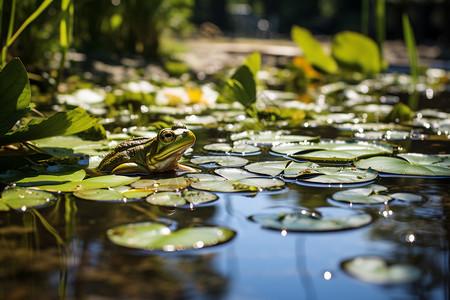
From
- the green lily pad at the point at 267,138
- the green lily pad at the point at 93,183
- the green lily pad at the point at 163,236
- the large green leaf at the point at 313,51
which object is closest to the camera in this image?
the green lily pad at the point at 163,236

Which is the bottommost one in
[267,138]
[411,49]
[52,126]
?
[267,138]

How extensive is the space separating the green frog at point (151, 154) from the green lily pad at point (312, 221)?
17.3 inches

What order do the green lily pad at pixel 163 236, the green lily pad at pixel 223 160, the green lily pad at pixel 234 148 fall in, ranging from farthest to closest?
the green lily pad at pixel 234 148
the green lily pad at pixel 223 160
the green lily pad at pixel 163 236

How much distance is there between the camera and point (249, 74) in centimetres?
240

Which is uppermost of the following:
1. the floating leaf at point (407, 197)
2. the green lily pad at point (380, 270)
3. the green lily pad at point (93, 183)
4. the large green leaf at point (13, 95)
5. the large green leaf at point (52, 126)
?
the large green leaf at point (13, 95)

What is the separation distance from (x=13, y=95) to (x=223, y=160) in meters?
0.69

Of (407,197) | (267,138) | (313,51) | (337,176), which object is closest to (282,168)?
(337,176)

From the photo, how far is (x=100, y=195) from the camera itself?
1452 millimetres

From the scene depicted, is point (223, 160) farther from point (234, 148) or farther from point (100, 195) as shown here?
point (100, 195)

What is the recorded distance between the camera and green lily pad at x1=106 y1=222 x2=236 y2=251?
1.12 metres

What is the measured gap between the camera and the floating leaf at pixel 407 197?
1468 millimetres

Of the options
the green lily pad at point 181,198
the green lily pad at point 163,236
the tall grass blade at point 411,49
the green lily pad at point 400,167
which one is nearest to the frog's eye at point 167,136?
the green lily pad at point 181,198

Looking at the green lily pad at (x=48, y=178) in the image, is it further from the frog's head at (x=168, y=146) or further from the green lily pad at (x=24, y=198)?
the frog's head at (x=168, y=146)

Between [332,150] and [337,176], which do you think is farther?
[332,150]
